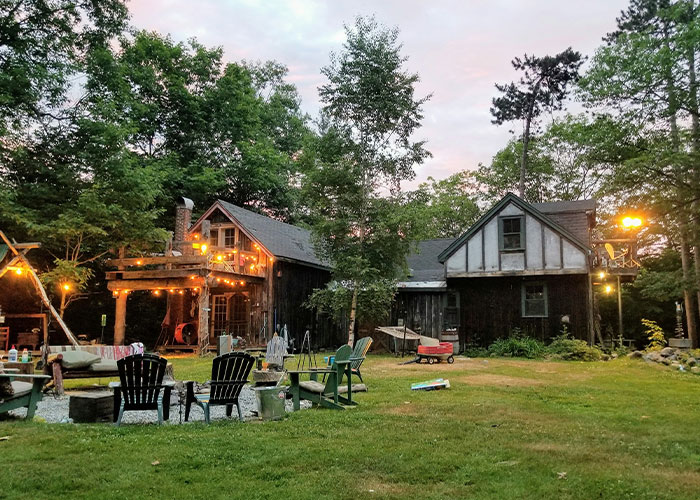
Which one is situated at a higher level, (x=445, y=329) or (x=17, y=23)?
(x=17, y=23)

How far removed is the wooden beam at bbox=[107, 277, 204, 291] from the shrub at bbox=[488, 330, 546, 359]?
10.6 m

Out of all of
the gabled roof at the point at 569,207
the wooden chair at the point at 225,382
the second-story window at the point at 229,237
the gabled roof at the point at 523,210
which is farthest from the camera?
the second-story window at the point at 229,237

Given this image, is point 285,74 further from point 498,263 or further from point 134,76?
point 498,263

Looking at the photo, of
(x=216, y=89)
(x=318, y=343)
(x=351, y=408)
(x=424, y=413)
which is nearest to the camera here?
(x=424, y=413)

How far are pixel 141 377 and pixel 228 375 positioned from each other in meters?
1.00

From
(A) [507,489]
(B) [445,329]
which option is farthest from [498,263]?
(A) [507,489]

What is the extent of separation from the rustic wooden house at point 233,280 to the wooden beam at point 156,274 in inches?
1.4

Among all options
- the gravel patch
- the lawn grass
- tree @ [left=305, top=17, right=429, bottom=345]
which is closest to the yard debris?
the lawn grass

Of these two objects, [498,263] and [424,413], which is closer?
[424,413]

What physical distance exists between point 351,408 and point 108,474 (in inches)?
150

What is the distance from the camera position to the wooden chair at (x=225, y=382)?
21.1ft

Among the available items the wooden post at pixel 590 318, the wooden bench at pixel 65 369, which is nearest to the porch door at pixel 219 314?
the wooden bench at pixel 65 369

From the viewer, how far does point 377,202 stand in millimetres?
18344

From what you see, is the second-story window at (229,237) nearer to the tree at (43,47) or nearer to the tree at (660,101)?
the tree at (43,47)
